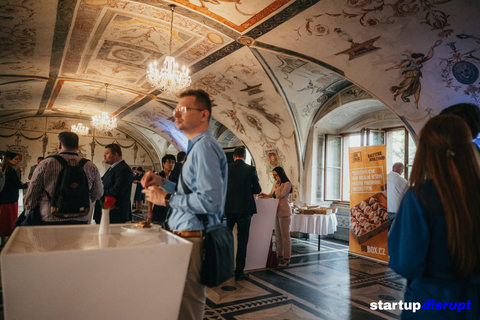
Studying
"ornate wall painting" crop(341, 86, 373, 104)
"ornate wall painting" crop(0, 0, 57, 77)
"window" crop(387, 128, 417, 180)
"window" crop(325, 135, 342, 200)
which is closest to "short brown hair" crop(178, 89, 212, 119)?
"ornate wall painting" crop(0, 0, 57, 77)

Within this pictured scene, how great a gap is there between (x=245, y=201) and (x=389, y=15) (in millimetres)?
3684

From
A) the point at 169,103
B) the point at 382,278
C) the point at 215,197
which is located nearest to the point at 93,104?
the point at 169,103

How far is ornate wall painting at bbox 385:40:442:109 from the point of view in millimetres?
5656

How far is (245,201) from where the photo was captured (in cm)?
485

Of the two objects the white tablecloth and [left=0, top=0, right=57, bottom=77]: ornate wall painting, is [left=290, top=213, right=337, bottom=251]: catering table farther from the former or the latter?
[left=0, top=0, right=57, bottom=77]: ornate wall painting

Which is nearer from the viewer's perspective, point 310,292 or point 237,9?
point 310,292

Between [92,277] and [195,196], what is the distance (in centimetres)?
62

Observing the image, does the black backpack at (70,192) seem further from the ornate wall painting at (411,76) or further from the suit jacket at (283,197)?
the ornate wall painting at (411,76)

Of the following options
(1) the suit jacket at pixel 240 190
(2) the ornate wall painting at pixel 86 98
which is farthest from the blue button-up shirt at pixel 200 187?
(2) the ornate wall painting at pixel 86 98

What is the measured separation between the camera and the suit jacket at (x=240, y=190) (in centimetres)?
483

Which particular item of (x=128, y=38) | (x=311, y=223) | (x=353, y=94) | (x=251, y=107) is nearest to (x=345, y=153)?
(x=353, y=94)

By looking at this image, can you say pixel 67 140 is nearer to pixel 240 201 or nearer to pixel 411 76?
pixel 240 201

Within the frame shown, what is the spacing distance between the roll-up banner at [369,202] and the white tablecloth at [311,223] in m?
0.67

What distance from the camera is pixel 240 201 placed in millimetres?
4836
